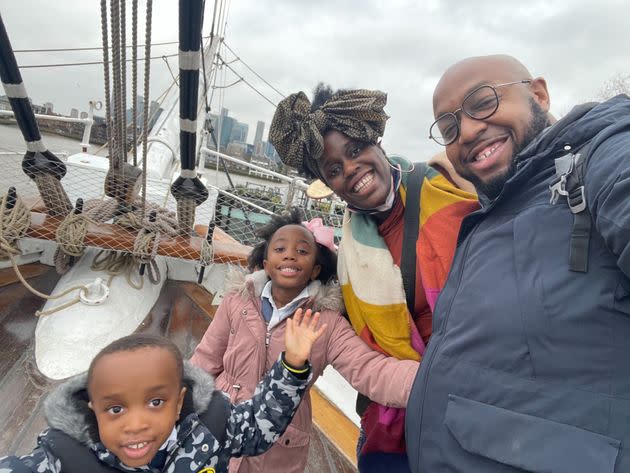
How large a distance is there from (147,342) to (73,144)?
104 feet

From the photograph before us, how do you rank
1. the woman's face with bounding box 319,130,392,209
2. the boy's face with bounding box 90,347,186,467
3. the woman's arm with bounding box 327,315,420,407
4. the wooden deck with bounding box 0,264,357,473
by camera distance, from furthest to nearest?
the wooden deck with bounding box 0,264,357,473 < the woman's face with bounding box 319,130,392,209 < the woman's arm with bounding box 327,315,420,407 < the boy's face with bounding box 90,347,186,467

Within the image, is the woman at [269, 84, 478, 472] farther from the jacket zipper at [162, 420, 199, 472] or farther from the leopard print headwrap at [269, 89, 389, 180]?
the jacket zipper at [162, 420, 199, 472]

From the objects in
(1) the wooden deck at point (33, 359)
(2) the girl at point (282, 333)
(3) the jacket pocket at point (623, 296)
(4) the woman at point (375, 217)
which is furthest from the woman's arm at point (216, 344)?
(3) the jacket pocket at point (623, 296)

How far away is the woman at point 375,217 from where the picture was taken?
112 centimetres

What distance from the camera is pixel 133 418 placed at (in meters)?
0.82

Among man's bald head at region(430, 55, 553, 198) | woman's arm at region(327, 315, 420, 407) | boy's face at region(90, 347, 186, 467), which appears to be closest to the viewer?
boy's face at region(90, 347, 186, 467)

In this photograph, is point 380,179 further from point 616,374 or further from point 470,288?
point 616,374

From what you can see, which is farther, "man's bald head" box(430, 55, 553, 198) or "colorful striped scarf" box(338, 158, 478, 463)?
"colorful striped scarf" box(338, 158, 478, 463)

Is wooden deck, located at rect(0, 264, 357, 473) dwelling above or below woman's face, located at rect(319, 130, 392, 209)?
below

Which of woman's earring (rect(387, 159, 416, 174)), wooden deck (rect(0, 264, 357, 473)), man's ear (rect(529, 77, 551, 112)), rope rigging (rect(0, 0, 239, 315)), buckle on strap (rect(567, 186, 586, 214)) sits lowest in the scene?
wooden deck (rect(0, 264, 357, 473))

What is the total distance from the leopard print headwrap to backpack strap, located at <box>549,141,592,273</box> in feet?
2.30

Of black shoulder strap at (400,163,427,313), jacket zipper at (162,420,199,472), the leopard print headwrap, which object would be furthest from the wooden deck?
the leopard print headwrap

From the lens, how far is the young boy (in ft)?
2.71

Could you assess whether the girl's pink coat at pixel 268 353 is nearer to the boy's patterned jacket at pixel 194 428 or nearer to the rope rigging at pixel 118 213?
the boy's patterned jacket at pixel 194 428
